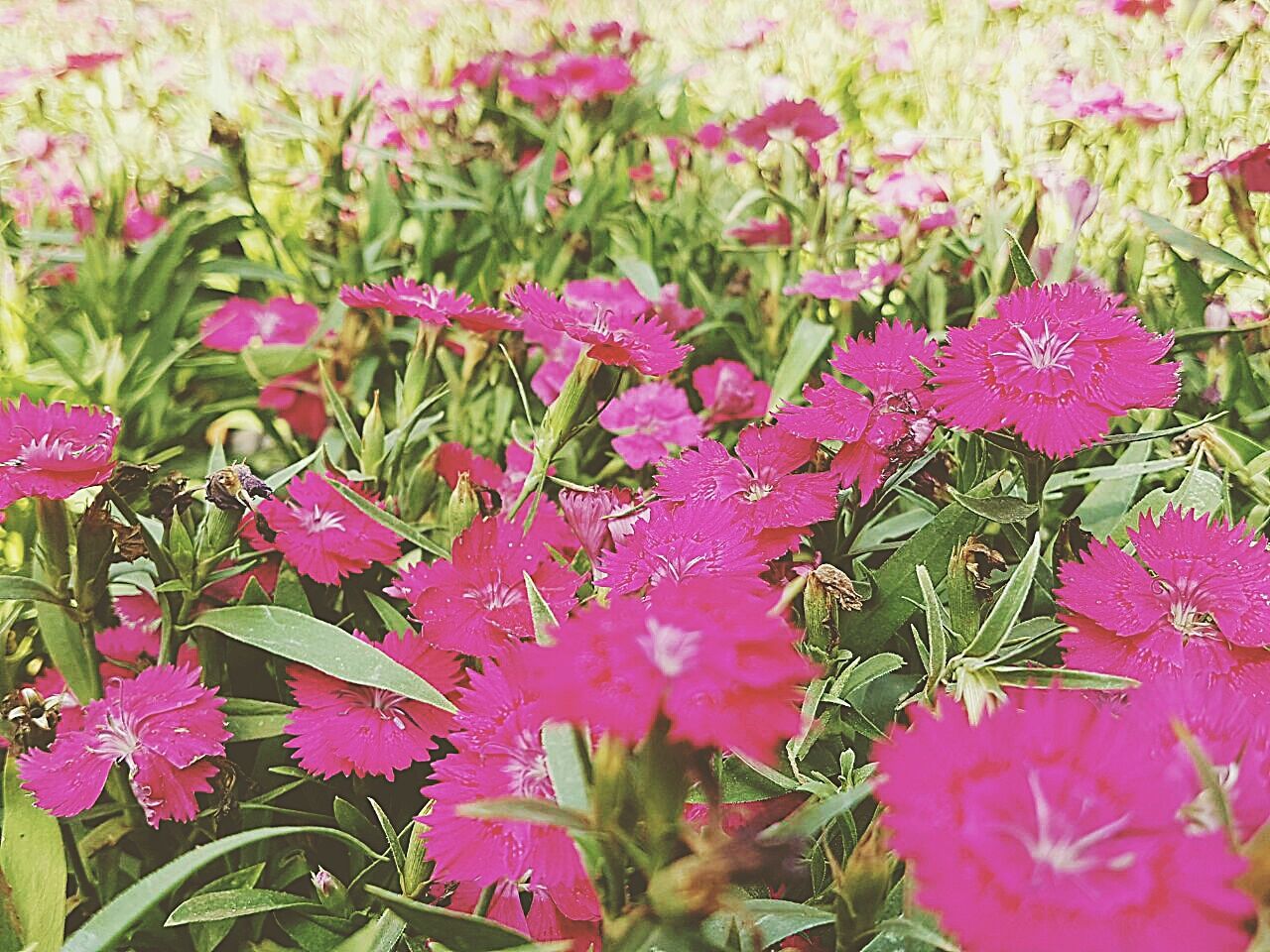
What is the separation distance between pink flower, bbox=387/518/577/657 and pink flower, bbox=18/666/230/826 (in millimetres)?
138

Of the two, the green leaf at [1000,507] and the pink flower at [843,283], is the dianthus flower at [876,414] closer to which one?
the green leaf at [1000,507]

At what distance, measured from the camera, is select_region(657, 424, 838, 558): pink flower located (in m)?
0.58

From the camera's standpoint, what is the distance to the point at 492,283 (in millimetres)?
1380

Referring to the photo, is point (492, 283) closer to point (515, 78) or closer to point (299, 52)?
point (515, 78)

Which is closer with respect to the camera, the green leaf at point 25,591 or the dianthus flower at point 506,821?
the dianthus flower at point 506,821

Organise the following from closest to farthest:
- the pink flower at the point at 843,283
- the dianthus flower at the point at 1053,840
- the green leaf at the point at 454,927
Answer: the dianthus flower at the point at 1053,840
the green leaf at the point at 454,927
the pink flower at the point at 843,283

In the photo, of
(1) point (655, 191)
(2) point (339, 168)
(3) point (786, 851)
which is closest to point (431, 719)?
(3) point (786, 851)

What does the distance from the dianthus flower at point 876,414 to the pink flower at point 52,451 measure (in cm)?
39

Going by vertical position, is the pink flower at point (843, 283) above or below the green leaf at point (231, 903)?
above

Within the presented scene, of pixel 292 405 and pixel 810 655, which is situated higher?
pixel 810 655

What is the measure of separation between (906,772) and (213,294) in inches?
53.2

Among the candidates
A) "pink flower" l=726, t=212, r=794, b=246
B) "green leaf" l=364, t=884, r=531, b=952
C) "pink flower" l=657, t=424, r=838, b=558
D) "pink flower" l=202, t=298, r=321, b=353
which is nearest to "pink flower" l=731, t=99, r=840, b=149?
"pink flower" l=726, t=212, r=794, b=246

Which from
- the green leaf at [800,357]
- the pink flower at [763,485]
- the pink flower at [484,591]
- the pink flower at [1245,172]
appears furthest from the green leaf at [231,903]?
the pink flower at [1245,172]

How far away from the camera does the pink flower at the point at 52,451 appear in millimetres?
583
